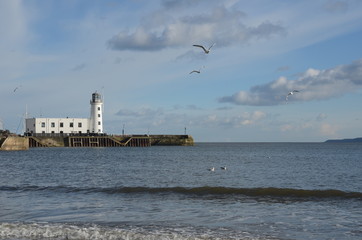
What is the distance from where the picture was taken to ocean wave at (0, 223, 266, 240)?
13.4 metres

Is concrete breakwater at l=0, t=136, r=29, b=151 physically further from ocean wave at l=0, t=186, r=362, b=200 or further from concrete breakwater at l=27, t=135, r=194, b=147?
ocean wave at l=0, t=186, r=362, b=200

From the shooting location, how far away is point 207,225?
49.7ft

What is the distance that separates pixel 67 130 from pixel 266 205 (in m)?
103

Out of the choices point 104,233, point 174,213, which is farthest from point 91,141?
point 104,233

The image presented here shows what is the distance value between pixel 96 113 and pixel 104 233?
103318mm

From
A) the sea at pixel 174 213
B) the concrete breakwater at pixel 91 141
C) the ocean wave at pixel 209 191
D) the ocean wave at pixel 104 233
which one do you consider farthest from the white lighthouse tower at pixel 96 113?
the ocean wave at pixel 104 233

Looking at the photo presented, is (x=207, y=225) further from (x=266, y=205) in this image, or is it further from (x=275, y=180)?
(x=275, y=180)

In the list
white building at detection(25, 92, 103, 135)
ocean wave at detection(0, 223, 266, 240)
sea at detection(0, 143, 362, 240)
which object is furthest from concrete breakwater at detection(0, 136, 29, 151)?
ocean wave at detection(0, 223, 266, 240)

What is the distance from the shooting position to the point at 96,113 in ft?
378

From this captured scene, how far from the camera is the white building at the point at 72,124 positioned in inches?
4535

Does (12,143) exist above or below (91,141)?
below

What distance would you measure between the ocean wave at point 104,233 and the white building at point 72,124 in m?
102

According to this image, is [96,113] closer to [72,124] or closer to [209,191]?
[72,124]

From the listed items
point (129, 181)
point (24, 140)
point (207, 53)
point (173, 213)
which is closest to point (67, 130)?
point (24, 140)
